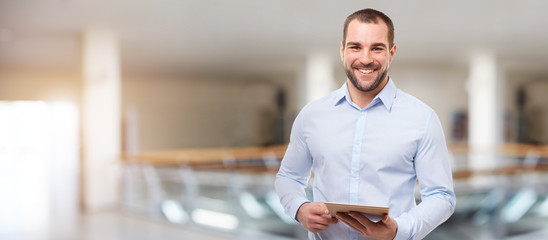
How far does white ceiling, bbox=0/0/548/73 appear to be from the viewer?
7406mm

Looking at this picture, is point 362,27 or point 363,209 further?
point 362,27

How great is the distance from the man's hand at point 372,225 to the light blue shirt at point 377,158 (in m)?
0.04

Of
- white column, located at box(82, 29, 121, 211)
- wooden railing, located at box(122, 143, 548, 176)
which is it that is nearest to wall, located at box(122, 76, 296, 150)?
wooden railing, located at box(122, 143, 548, 176)

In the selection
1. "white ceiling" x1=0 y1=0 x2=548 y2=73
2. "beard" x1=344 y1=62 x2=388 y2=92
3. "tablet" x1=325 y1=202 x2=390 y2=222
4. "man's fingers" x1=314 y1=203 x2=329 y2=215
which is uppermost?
"white ceiling" x1=0 y1=0 x2=548 y2=73

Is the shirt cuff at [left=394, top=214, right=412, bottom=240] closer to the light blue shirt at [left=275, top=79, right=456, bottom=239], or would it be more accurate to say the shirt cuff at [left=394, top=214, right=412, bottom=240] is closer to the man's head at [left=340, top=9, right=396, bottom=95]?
the light blue shirt at [left=275, top=79, right=456, bottom=239]

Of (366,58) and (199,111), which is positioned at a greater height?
(366,58)

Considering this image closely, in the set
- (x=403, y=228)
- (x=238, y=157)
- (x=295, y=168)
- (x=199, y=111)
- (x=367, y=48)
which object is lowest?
(x=238, y=157)

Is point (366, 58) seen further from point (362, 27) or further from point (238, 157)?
point (238, 157)

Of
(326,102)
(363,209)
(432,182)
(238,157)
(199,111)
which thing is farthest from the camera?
(199,111)

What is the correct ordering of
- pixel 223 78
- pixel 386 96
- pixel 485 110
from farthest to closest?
pixel 223 78 → pixel 485 110 → pixel 386 96

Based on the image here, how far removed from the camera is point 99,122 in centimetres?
900

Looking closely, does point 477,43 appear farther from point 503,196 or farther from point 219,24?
point 503,196

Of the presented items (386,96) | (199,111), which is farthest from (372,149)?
(199,111)

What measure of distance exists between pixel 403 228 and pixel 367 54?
52cm
